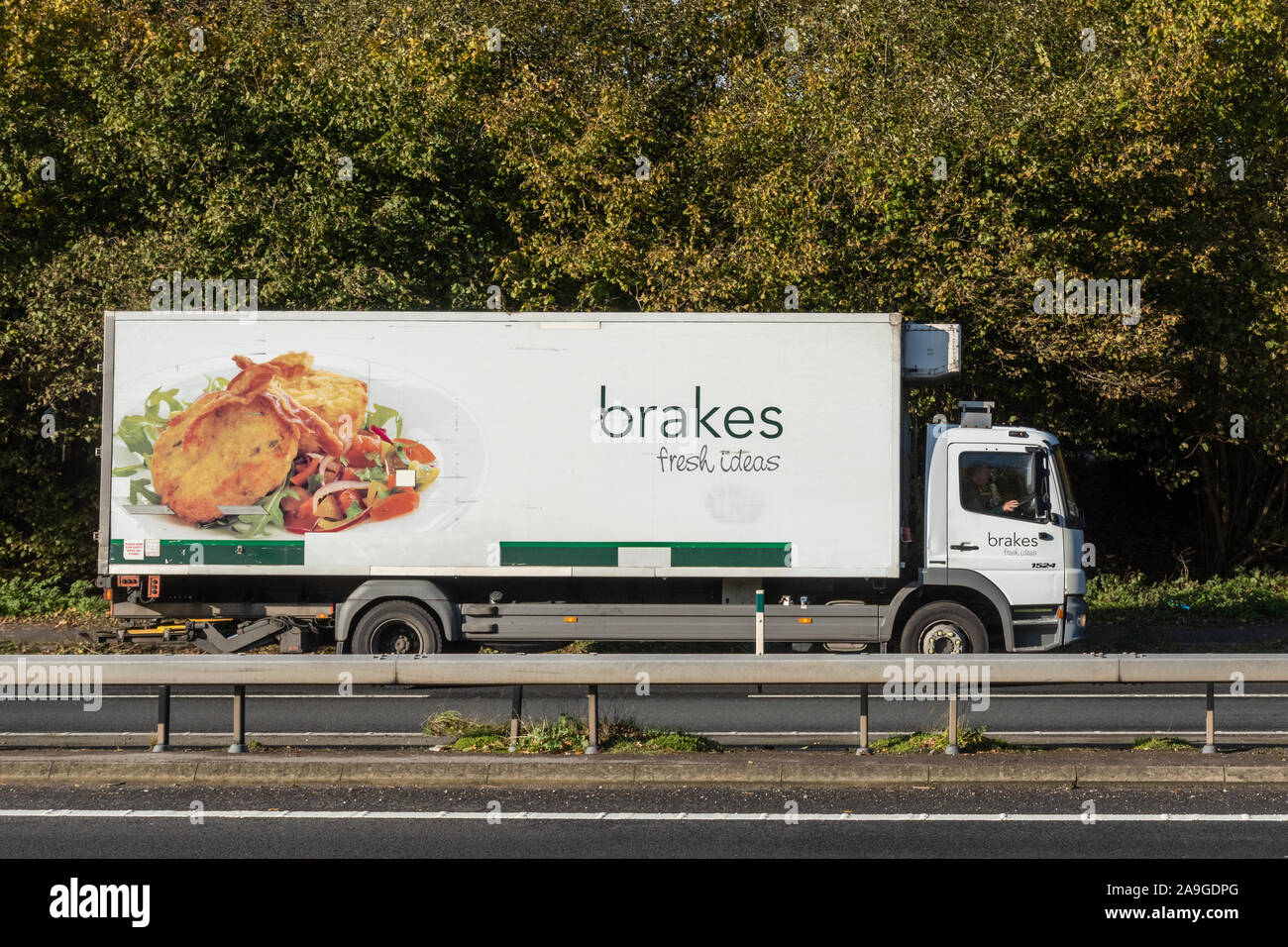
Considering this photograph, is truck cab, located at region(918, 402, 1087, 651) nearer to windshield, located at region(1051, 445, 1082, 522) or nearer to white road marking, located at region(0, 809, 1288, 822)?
windshield, located at region(1051, 445, 1082, 522)

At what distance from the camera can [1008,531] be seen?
1382cm

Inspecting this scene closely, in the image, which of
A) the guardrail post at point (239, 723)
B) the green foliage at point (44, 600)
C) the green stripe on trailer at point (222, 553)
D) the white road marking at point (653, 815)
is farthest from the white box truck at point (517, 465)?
the white road marking at point (653, 815)

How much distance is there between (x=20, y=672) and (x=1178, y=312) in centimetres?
1563

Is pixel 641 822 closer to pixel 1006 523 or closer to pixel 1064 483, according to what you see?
pixel 1006 523

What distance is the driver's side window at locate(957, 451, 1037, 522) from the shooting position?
1390 centimetres

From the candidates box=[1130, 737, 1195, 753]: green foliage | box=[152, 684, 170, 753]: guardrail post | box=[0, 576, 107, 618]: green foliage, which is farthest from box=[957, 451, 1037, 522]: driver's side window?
box=[0, 576, 107, 618]: green foliage

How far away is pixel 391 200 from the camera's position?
716 inches

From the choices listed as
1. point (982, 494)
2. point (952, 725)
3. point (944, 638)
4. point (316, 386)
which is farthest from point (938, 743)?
point (316, 386)

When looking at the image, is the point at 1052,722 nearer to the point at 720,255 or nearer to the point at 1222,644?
the point at 1222,644

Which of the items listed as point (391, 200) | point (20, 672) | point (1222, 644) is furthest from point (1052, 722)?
point (391, 200)

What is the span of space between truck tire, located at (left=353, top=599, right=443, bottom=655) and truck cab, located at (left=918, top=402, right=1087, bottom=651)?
5096 millimetres

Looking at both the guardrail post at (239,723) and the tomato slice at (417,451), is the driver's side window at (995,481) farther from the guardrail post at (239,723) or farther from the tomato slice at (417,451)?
the guardrail post at (239,723)

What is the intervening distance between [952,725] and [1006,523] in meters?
5.37
